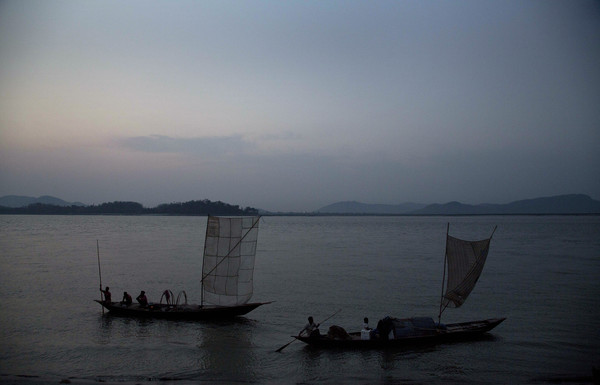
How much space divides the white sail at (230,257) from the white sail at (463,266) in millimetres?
8432

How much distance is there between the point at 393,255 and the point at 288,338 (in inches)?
1468

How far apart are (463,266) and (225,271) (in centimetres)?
1023

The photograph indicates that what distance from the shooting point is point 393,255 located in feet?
181

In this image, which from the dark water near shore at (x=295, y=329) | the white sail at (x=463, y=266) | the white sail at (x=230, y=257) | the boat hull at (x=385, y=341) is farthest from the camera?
the white sail at (x=230, y=257)

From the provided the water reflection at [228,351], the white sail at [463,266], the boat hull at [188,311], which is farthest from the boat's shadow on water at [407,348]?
the boat hull at [188,311]

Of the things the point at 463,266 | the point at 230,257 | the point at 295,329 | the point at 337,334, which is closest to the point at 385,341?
the point at 337,334

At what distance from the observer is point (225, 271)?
21.7m

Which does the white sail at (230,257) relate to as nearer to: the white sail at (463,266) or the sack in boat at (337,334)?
the sack in boat at (337,334)

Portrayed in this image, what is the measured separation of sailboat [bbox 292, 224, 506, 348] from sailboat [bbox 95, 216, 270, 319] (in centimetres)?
517

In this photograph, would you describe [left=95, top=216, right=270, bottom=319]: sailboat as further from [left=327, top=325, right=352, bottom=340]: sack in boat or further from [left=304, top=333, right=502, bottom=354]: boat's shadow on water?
[left=327, top=325, right=352, bottom=340]: sack in boat

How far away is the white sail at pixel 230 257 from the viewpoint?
847 inches

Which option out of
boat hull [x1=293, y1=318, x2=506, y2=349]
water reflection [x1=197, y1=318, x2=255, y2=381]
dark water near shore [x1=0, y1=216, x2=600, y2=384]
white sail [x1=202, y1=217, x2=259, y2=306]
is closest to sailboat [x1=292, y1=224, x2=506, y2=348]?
boat hull [x1=293, y1=318, x2=506, y2=349]

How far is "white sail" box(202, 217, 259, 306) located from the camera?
70.6 feet

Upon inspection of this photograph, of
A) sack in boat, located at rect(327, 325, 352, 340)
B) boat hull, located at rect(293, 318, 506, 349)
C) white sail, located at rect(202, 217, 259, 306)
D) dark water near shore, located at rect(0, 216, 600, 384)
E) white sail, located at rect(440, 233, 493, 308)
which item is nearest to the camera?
dark water near shore, located at rect(0, 216, 600, 384)
